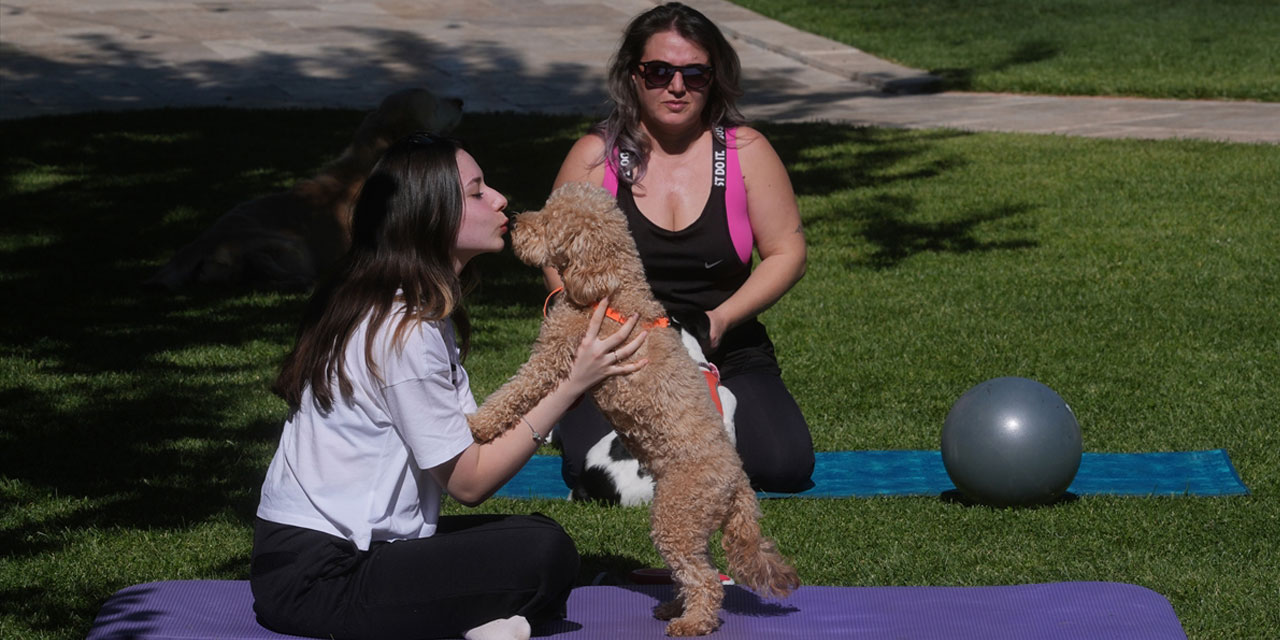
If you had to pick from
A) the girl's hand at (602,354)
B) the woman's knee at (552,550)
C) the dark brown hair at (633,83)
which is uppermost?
the dark brown hair at (633,83)

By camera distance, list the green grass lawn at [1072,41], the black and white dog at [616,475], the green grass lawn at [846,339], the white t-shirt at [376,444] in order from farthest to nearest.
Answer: the green grass lawn at [1072,41] → the black and white dog at [616,475] → the green grass lawn at [846,339] → the white t-shirt at [376,444]

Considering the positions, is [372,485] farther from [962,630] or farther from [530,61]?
[530,61]

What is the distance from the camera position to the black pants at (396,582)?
155 inches

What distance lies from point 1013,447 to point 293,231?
5.65 meters

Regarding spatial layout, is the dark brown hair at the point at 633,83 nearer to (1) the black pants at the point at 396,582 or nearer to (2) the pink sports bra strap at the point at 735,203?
(2) the pink sports bra strap at the point at 735,203

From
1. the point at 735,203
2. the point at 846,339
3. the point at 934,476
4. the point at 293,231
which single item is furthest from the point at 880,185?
the point at 735,203

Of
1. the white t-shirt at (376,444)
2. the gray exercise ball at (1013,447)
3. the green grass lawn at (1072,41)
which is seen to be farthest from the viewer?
the green grass lawn at (1072,41)

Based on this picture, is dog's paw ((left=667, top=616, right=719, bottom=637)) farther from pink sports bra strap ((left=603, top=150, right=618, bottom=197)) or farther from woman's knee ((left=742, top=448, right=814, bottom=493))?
pink sports bra strap ((left=603, top=150, right=618, bottom=197))

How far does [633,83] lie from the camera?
5.76 metres

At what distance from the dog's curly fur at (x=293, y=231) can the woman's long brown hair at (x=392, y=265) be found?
17.9ft

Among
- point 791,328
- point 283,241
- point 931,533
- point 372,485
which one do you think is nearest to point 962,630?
point 931,533

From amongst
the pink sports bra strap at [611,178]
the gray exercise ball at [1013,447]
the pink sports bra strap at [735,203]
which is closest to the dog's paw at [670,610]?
the gray exercise ball at [1013,447]

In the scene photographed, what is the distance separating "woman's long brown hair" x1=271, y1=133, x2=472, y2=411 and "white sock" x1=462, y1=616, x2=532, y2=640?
79 centimetres

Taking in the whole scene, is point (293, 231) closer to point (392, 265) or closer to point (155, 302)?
point (155, 302)
